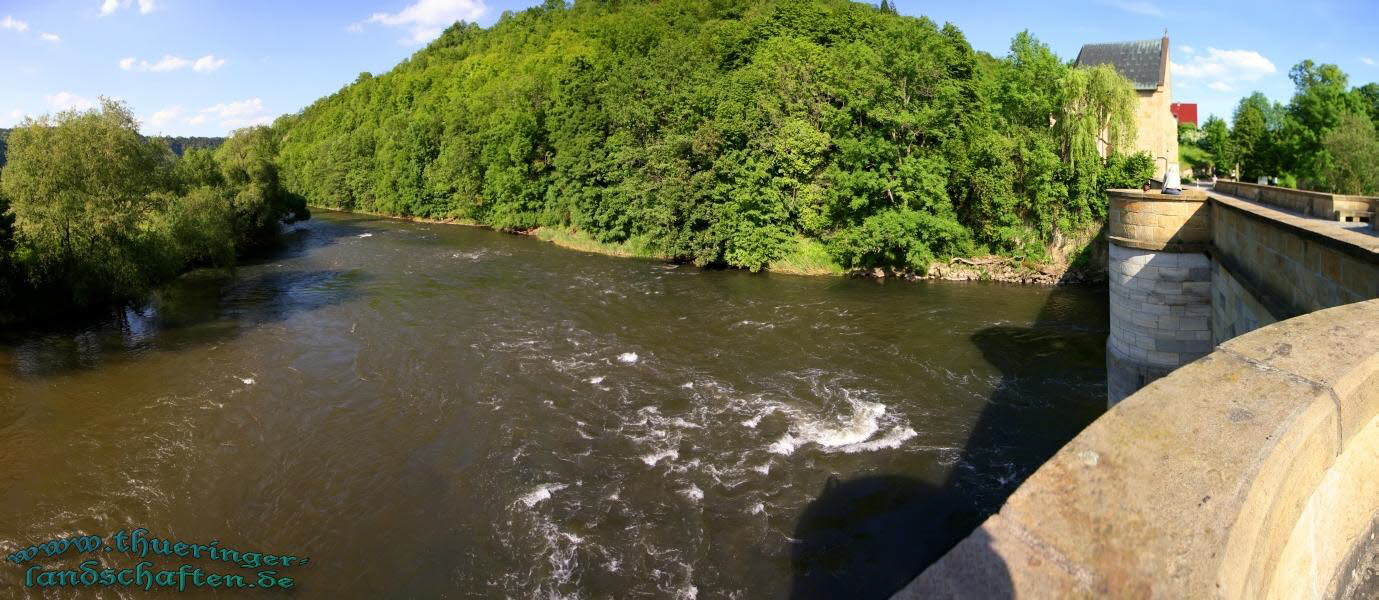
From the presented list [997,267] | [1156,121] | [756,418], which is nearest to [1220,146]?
[1156,121]

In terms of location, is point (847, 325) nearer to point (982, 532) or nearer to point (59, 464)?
point (59, 464)

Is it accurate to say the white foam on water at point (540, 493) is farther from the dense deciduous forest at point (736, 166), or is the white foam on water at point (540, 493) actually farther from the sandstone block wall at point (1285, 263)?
the dense deciduous forest at point (736, 166)

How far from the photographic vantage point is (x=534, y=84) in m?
58.2

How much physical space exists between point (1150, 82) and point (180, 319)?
49.2 meters

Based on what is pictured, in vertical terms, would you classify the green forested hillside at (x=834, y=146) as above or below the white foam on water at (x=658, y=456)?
above

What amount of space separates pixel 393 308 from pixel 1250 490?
93.9ft

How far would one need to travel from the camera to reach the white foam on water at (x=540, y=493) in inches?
515

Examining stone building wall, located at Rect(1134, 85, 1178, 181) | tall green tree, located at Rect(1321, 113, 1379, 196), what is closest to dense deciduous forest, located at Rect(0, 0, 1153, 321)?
stone building wall, located at Rect(1134, 85, 1178, 181)

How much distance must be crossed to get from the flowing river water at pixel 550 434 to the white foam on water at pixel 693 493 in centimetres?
4

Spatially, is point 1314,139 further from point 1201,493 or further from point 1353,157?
point 1201,493

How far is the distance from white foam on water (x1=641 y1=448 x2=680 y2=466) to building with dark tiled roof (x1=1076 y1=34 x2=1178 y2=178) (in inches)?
1519

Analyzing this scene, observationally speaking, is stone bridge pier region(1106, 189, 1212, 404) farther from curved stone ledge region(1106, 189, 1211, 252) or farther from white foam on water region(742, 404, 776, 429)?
white foam on water region(742, 404, 776, 429)

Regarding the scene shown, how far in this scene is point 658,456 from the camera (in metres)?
14.6

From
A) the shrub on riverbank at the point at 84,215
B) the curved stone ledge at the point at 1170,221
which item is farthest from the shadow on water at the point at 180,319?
the curved stone ledge at the point at 1170,221
